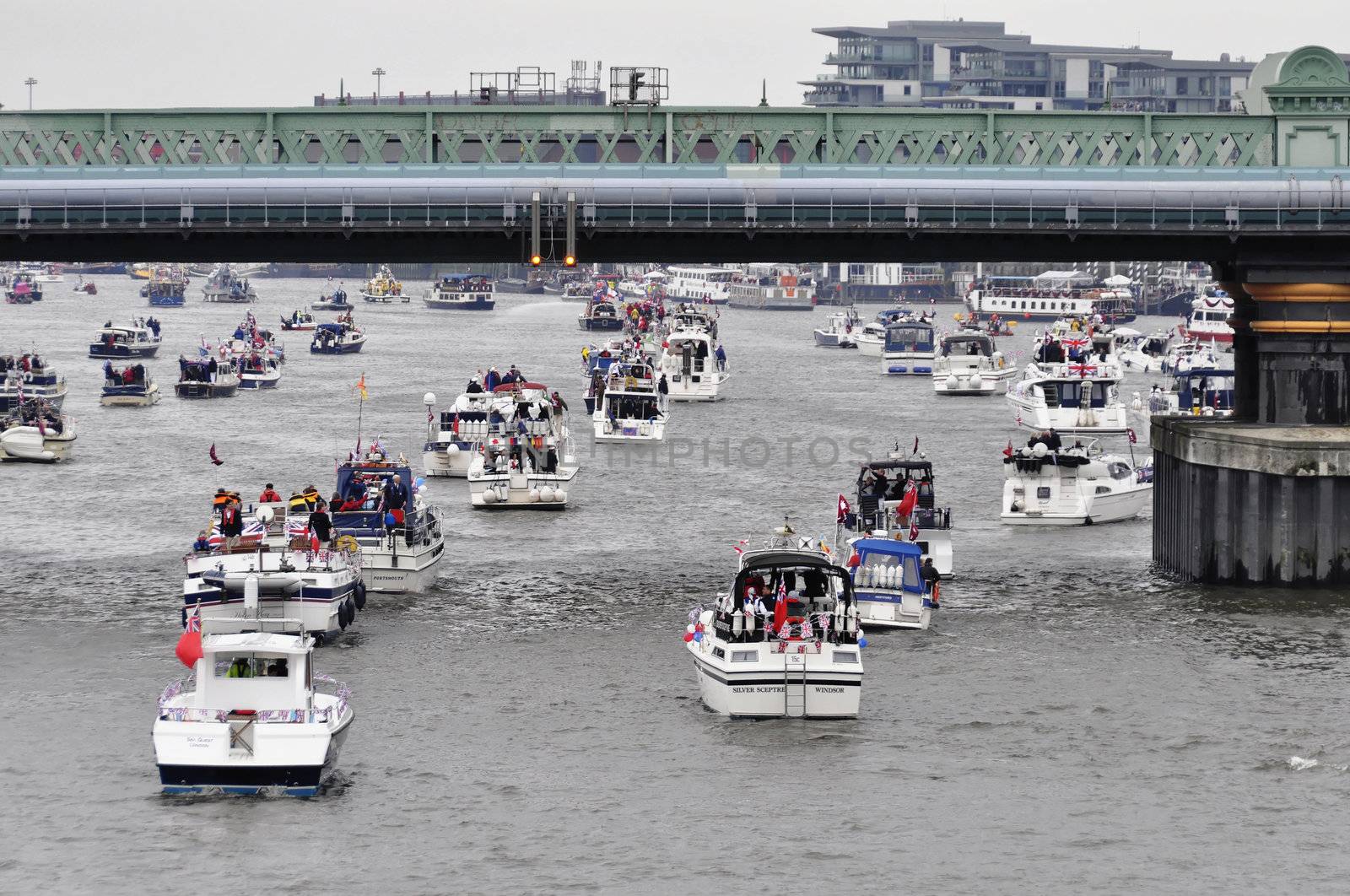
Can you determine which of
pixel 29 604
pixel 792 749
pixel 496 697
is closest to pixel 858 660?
pixel 792 749

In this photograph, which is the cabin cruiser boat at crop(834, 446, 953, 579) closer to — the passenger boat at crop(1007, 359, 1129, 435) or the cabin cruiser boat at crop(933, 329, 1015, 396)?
the passenger boat at crop(1007, 359, 1129, 435)

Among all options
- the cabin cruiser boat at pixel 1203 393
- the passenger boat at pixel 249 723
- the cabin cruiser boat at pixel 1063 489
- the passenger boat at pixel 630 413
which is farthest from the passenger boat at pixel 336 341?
the passenger boat at pixel 249 723

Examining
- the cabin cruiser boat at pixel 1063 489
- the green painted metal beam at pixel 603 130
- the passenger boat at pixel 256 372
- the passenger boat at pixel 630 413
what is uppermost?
the green painted metal beam at pixel 603 130

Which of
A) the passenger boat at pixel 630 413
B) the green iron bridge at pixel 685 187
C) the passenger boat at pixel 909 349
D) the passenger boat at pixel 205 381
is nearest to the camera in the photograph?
the green iron bridge at pixel 685 187

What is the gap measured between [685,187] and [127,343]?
115 m

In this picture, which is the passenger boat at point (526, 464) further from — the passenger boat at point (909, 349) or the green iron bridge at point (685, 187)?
the passenger boat at point (909, 349)

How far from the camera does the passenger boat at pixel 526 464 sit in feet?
275

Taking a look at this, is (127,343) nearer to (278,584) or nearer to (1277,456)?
(278,584)

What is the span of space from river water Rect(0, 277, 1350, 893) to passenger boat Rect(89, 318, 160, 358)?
88.2m

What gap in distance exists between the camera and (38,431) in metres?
101

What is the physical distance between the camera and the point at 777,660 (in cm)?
4959

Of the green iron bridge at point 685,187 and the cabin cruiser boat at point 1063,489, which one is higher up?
the green iron bridge at point 685,187

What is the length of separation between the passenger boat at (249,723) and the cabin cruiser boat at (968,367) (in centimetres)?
9852

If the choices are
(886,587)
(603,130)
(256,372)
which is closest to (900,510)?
(886,587)
